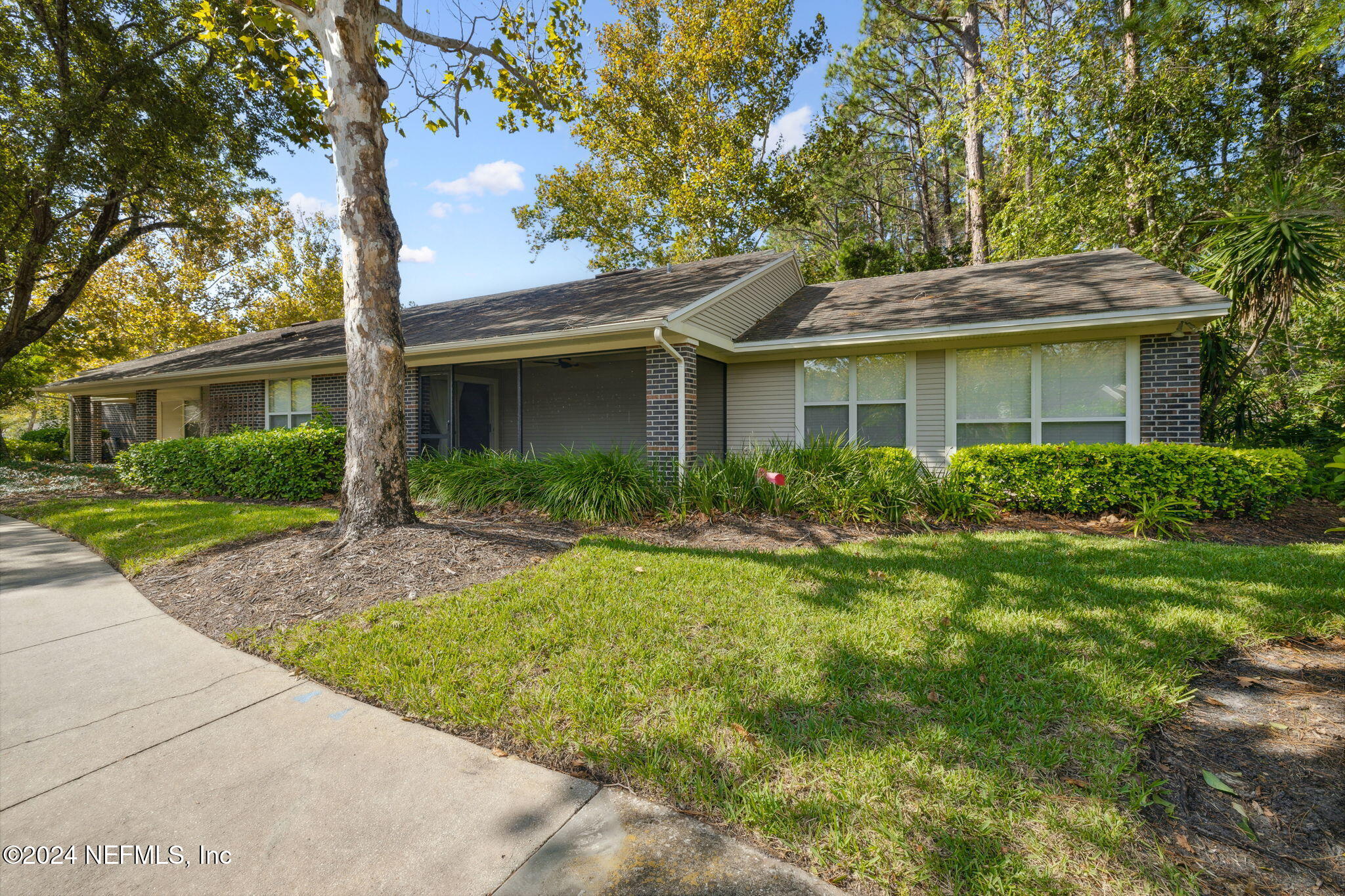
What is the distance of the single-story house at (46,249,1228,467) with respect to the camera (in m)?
7.86

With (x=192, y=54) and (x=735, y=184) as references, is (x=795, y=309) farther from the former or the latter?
(x=192, y=54)

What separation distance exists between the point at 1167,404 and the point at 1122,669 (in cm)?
663

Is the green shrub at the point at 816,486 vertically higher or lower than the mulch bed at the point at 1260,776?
higher

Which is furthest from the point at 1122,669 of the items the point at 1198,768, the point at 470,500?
the point at 470,500

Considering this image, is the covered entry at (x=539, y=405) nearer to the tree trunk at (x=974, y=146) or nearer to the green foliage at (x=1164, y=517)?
the green foliage at (x=1164, y=517)

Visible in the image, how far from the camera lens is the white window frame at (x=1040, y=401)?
7848 mm

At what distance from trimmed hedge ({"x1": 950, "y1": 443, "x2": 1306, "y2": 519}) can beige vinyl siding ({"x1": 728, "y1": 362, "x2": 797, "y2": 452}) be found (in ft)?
10.6

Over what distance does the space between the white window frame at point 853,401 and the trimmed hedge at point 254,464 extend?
810cm

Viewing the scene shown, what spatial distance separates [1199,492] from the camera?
6734mm

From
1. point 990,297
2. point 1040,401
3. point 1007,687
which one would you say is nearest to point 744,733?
point 1007,687

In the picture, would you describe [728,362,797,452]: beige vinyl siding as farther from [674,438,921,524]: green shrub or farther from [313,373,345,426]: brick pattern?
[313,373,345,426]: brick pattern

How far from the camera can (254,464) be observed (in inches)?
401

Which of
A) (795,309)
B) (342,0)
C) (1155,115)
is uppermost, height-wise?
(1155,115)

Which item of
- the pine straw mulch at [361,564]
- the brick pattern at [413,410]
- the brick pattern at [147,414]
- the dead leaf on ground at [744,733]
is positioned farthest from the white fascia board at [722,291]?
the brick pattern at [147,414]
